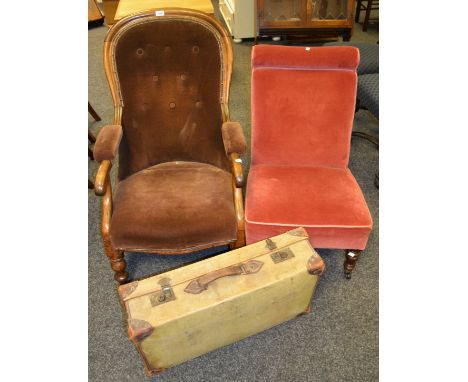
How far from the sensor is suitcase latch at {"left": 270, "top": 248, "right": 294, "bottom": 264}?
1313 mm

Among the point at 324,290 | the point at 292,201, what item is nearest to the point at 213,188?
the point at 292,201

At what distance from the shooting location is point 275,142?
1690 millimetres

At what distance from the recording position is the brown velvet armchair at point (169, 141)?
140cm

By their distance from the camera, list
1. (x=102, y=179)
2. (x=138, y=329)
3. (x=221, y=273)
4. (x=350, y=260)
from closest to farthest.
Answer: (x=138, y=329) → (x=221, y=273) → (x=102, y=179) → (x=350, y=260)

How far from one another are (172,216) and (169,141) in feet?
1.57

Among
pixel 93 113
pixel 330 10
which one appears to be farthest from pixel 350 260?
pixel 330 10

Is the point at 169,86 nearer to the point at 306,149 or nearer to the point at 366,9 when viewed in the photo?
the point at 306,149

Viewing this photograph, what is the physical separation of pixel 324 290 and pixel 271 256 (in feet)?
1.73

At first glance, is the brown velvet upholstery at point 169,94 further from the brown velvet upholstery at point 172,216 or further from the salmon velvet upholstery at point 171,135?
the brown velvet upholstery at point 172,216

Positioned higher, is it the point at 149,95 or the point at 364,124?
the point at 149,95

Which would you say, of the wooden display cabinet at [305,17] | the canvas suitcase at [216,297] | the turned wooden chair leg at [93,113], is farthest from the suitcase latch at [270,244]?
the wooden display cabinet at [305,17]

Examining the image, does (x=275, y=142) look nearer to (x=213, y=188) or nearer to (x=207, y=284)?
(x=213, y=188)

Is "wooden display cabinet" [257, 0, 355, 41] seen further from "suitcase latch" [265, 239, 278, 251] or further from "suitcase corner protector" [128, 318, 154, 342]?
"suitcase corner protector" [128, 318, 154, 342]

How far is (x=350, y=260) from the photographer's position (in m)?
1.61
